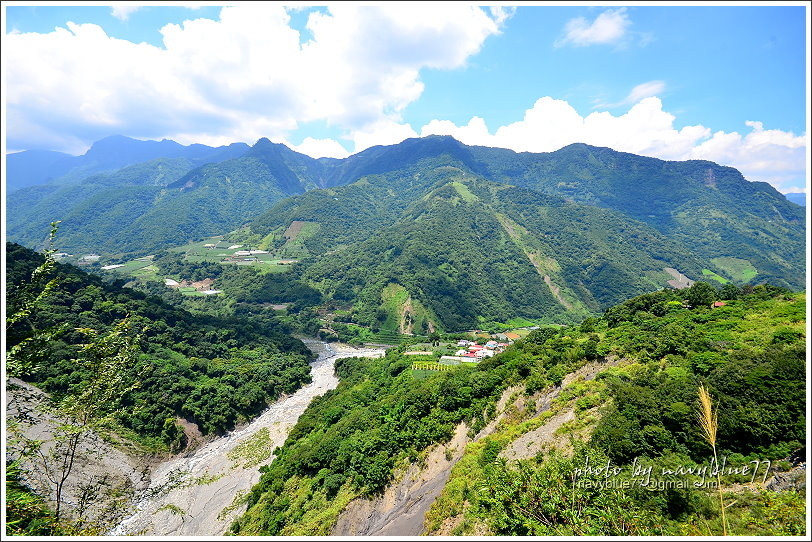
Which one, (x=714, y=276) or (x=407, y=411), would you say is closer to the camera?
(x=407, y=411)

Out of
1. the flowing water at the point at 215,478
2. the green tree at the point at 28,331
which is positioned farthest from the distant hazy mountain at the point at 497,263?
the green tree at the point at 28,331

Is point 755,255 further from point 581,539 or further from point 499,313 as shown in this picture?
point 581,539

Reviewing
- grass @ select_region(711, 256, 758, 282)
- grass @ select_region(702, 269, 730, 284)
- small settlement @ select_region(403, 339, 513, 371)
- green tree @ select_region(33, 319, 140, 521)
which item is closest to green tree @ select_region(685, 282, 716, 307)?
small settlement @ select_region(403, 339, 513, 371)

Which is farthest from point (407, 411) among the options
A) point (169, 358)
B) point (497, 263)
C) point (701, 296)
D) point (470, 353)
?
point (497, 263)

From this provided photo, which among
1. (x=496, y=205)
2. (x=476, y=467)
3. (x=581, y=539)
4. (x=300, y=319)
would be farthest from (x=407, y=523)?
(x=496, y=205)

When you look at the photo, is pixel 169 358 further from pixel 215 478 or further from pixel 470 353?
pixel 470 353

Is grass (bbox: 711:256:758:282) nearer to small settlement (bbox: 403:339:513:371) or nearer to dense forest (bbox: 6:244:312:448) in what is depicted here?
small settlement (bbox: 403:339:513:371)
